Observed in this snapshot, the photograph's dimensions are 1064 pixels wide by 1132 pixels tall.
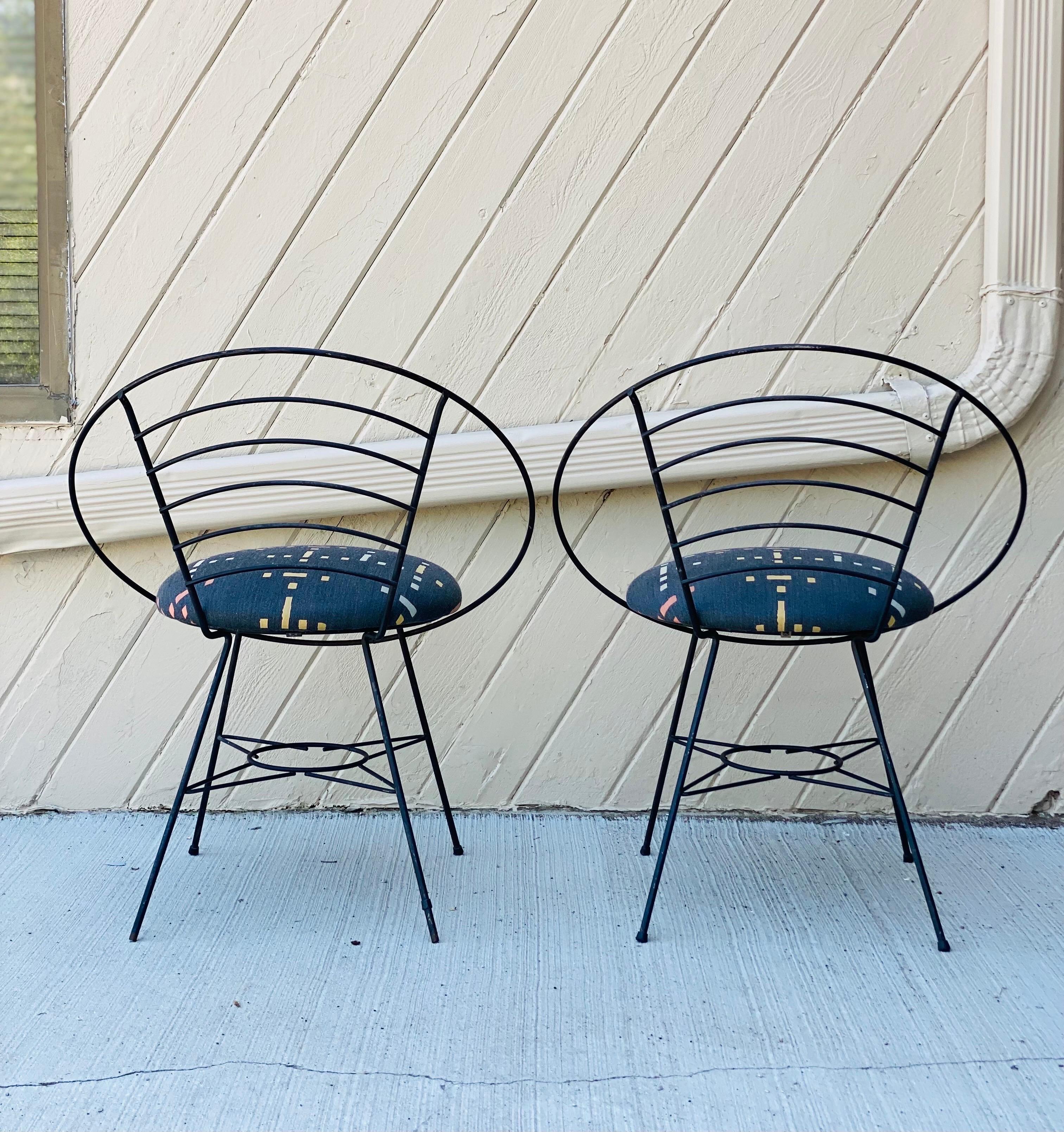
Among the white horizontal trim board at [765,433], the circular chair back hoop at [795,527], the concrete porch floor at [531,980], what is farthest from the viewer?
the white horizontal trim board at [765,433]

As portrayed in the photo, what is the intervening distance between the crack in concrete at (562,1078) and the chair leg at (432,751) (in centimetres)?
62

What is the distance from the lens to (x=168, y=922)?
5.16 feet

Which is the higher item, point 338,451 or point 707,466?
point 707,466

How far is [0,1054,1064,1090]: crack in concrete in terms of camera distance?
1.18m

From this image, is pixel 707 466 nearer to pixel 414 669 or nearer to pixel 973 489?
pixel 973 489

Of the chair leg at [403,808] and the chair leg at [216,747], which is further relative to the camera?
the chair leg at [216,747]

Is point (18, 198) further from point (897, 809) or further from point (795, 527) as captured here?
point (897, 809)

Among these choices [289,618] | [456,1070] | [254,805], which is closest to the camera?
[456,1070]

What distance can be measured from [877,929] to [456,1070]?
2.33ft

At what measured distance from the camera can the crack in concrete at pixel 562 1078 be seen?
46.5 inches

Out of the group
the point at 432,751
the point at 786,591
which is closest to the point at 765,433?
the point at 786,591

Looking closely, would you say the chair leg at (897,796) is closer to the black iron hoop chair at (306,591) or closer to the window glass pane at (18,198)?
the black iron hoop chair at (306,591)

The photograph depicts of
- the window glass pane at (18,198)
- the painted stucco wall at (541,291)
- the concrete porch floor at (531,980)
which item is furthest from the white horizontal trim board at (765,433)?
the concrete porch floor at (531,980)

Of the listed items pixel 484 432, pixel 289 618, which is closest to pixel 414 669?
pixel 484 432
